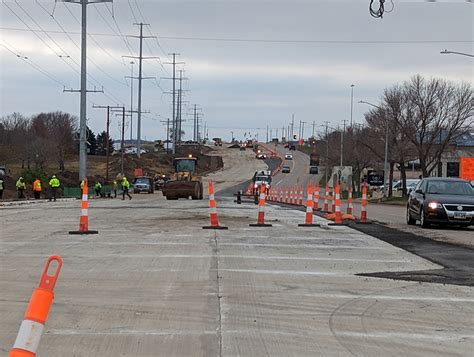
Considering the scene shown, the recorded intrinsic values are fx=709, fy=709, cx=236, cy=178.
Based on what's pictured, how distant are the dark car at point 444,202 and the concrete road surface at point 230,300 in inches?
230

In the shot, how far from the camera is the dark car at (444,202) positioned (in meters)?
20.0

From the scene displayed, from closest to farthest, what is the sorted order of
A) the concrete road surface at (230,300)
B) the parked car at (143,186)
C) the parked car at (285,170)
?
the concrete road surface at (230,300)
the parked car at (143,186)
the parked car at (285,170)

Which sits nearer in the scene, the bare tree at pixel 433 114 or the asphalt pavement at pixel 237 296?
the asphalt pavement at pixel 237 296

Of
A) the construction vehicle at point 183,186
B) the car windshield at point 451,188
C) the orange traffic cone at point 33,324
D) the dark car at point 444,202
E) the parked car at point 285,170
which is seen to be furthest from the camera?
the parked car at point 285,170

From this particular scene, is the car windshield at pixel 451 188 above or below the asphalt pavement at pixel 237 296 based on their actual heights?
above

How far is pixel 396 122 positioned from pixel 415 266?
5128 centimetres

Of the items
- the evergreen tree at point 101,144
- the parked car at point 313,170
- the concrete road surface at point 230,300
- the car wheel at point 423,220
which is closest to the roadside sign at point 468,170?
the car wheel at point 423,220

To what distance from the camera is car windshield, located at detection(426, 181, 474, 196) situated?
21203 millimetres

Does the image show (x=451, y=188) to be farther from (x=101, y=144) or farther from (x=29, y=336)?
(x=101, y=144)

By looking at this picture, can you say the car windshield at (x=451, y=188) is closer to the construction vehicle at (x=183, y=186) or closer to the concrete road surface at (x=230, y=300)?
the concrete road surface at (x=230, y=300)

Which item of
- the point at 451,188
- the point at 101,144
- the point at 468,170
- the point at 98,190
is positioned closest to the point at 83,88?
the point at 98,190

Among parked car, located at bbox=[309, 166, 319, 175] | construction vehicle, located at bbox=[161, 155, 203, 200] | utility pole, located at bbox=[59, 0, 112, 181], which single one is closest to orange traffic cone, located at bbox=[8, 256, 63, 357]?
construction vehicle, located at bbox=[161, 155, 203, 200]

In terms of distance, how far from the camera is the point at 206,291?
912 cm

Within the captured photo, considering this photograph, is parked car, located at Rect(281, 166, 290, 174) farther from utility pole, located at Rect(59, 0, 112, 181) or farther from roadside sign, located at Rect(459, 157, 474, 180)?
utility pole, located at Rect(59, 0, 112, 181)
